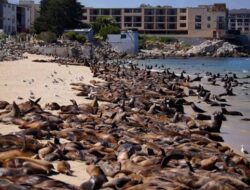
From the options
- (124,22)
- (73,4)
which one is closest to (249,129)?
(73,4)

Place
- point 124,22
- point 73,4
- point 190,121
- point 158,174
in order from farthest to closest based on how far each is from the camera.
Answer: point 124,22, point 73,4, point 190,121, point 158,174

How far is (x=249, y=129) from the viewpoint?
21.4 metres

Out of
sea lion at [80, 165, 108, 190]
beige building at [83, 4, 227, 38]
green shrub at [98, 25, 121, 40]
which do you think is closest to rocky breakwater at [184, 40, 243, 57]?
beige building at [83, 4, 227, 38]

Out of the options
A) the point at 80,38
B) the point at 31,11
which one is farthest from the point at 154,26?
the point at 80,38

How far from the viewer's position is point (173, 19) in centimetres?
15012

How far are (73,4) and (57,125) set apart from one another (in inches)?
3493

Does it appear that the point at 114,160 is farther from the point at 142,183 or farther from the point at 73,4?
the point at 73,4

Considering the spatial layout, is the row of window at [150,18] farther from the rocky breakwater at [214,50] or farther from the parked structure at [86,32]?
the parked structure at [86,32]

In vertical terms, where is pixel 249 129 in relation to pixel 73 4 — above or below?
below

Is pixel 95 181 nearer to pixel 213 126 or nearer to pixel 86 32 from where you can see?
pixel 213 126

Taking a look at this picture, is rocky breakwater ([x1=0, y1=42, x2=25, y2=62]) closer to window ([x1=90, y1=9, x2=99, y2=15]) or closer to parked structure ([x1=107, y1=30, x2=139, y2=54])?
parked structure ([x1=107, y1=30, x2=139, y2=54])

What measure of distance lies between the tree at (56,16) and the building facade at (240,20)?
98.0 metres

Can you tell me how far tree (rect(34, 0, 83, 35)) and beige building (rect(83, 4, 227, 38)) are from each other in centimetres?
4266

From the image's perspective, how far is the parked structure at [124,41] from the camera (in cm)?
10806
